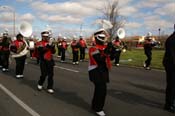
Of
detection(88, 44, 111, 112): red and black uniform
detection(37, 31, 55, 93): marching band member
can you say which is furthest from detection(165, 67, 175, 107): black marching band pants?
detection(37, 31, 55, 93): marching band member

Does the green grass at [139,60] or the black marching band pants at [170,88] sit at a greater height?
the black marching band pants at [170,88]

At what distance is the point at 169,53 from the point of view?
8273 mm

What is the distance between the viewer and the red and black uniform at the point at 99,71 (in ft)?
25.6

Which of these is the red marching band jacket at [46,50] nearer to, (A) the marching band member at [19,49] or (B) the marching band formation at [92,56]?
(B) the marching band formation at [92,56]

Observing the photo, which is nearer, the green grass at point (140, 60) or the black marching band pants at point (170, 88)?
the black marching band pants at point (170, 88)

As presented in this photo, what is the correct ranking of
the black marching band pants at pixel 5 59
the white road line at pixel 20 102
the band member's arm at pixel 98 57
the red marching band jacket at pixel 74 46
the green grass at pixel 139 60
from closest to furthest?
the band member's arm at pixel 98 57 < the white road line at pixel 20 102 < the black marching band pants at pixel 5 59 < the green grass at pixel 139 60 < the red marching band jacket at pixel 74 46

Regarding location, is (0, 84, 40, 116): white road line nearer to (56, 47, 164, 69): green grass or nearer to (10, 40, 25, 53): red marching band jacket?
(10, 40, 25, 53): red marching band jacket

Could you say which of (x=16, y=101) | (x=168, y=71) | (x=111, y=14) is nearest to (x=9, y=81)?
(x=16, y=101)

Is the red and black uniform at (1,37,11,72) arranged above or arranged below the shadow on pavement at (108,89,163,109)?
above

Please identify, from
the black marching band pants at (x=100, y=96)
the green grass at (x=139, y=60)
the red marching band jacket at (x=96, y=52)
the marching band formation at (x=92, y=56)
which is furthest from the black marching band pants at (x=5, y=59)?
the black marching band pants at (x=100, y=96)

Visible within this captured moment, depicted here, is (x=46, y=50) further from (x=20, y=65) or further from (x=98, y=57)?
(x=20, y=65)

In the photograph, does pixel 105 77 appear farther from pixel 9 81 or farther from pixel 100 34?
pixel 9 81

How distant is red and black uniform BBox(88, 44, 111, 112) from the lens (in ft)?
25.6

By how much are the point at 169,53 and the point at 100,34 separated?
1734 mm
